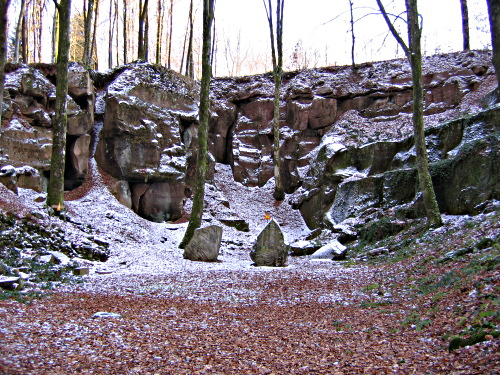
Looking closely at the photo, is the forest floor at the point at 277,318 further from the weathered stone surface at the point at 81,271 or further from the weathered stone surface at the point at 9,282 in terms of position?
the weathered stone surface at the point at 9,282

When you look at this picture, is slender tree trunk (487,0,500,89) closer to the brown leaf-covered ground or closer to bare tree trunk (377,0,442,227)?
→ the brown leaf-covered ground

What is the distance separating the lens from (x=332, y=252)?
1263 centimetres

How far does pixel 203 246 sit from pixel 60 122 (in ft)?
21.0

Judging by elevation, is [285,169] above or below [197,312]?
above

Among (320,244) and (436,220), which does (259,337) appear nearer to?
(436,220)

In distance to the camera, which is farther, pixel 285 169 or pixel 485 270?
pixel 285 169

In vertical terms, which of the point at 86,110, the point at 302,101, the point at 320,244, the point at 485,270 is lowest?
the point at 320,244

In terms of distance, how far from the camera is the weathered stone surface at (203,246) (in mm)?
12438

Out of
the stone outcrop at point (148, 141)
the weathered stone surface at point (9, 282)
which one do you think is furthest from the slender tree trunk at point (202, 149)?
the weathered stone surface at point (9, 282)

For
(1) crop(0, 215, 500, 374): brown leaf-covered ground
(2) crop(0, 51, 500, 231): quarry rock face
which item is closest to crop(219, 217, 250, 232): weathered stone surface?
(2) crop(0, 51, 500, 231): quarry rock face

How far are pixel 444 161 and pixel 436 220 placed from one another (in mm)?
2875

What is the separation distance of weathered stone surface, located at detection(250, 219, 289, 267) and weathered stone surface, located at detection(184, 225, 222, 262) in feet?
4.48

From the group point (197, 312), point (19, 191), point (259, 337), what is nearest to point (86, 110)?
point (19, 191)

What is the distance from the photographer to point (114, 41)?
33031 millimetres
